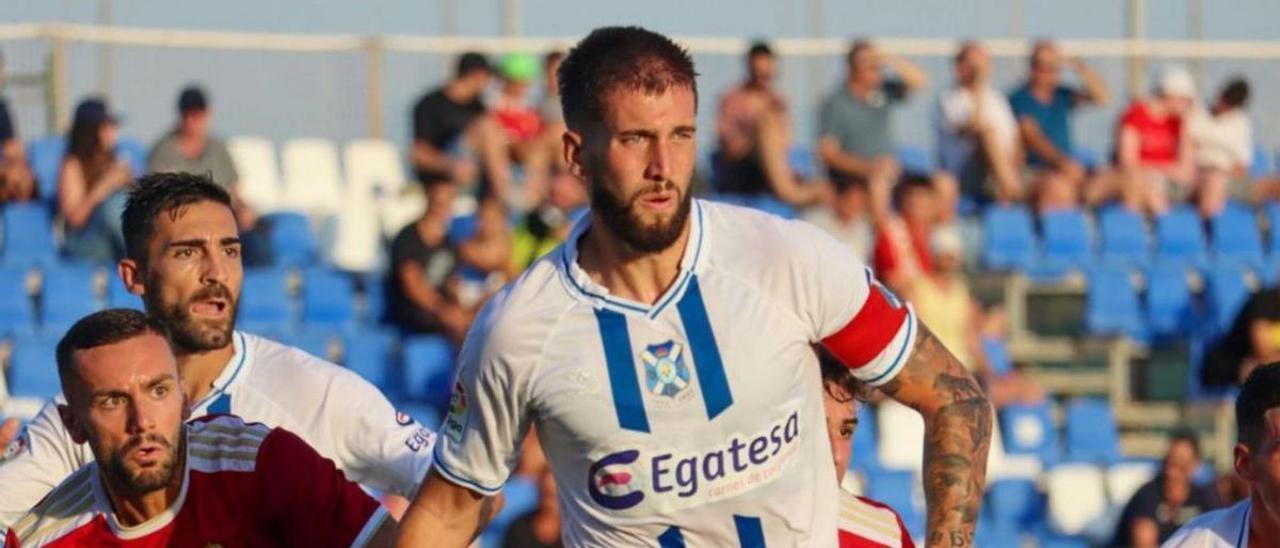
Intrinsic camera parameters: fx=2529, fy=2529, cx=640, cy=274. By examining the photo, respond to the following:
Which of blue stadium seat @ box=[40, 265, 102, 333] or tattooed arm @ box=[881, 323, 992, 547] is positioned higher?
tattooed arm @ box=[881, 323, 992, 547]

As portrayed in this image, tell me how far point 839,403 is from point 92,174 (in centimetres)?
875

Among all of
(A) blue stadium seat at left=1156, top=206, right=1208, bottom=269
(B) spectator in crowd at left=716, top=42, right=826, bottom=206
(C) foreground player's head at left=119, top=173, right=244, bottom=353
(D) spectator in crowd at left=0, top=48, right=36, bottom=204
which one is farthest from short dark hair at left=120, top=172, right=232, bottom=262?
(A) blue stadium seat at left=1156, top=206, right=1208, bottom=269

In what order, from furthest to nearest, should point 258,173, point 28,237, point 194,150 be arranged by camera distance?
1. point 258,173
2. point 28,237
3. point 194,150

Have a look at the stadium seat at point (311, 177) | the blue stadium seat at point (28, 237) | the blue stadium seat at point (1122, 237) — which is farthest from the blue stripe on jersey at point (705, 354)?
the blue stadium seat at point (1122, 237)

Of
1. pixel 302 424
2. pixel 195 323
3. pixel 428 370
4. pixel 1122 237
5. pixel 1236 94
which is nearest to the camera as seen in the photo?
pixel 302 424

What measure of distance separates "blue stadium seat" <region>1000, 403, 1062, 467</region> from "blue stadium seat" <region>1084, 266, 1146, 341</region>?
1.67 m

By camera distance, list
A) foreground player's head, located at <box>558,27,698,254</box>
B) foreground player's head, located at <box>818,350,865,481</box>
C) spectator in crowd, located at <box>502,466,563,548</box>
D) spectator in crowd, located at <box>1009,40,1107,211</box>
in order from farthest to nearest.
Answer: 1. spectator in crowd, located at <box>1009,40,1107,211</box>
2. spectator in crowd, located at <box>502,466,563,548</box>
3. foreground player's head, located at <box>818,350,865,481</box>
4. foreground player's head, located at <box>558,27,698,254</box>

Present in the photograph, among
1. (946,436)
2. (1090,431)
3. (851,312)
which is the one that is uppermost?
(851,312)

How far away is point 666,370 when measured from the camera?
16.4 ft

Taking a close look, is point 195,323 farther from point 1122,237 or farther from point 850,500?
point 1122,237

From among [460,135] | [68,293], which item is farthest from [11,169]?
[460,135]

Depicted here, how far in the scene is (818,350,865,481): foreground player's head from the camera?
19.0 feet

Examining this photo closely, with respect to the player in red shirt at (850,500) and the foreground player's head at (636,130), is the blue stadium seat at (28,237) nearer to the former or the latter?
the player in red shirt at (850,500)

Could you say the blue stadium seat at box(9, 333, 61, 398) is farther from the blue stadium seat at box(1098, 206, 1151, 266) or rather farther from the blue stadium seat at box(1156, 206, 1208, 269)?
the blue stadium seat at box(1156, 206, 1208, 269)
